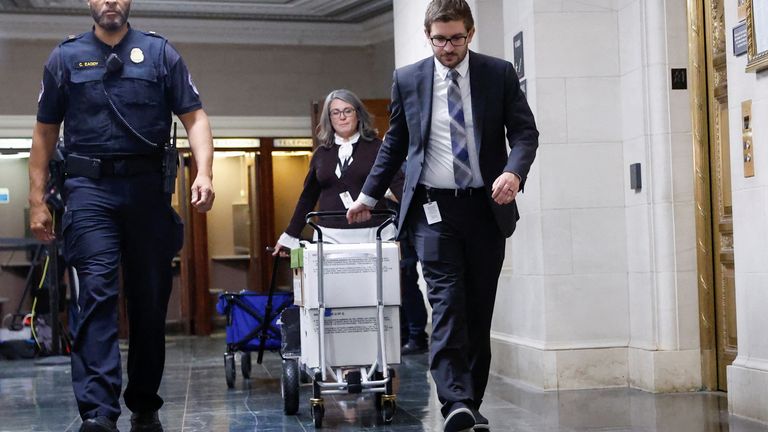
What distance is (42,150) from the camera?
13.2 ft

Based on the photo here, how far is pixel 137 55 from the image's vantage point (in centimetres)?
402

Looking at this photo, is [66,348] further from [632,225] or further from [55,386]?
[632,225]

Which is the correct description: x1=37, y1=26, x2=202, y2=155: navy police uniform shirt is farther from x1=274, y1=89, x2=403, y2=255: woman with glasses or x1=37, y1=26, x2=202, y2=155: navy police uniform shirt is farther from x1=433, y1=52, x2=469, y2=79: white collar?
x1=274, y1=89, x2=403, y2=255: woman with glasses

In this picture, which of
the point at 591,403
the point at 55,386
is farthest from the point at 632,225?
the point at 55,386

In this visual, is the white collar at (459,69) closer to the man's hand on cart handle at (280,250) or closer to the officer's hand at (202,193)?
the officer's hand at (202,193)

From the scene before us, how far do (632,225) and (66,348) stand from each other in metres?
5.63

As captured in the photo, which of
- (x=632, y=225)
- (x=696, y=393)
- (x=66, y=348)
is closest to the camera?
(x=696, y=393)

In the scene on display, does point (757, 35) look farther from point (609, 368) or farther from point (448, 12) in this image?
point (609, 368)

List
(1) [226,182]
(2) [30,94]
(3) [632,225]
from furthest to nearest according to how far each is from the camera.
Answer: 1. (1) [226,182]
2. (2) [30,94]
3. (3) [632,225]

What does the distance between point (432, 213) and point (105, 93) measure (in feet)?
4.21

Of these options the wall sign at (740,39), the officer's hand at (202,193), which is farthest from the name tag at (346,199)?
the wall sign at (740,39)

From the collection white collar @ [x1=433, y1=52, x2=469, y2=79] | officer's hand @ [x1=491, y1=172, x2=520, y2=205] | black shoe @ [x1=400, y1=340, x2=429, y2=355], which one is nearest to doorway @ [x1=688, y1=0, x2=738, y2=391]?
white collar @ [x1=433, y1=52, x2=469, y2=79]

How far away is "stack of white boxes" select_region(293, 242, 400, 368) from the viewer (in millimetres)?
4703

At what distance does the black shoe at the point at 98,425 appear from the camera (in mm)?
3576
